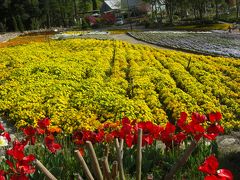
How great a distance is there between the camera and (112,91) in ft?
37.9

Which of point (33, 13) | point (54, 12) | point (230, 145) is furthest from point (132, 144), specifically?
point (54, 12)

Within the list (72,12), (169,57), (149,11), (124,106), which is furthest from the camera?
(149,11)

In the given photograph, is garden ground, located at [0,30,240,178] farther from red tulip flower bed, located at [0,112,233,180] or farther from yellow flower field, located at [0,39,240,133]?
red tulip flower bed, located at [0,112,233,180]

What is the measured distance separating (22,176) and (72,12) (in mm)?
83747

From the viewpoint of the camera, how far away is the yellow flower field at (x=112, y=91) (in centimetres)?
977

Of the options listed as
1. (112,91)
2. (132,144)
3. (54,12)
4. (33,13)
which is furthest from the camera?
(54,12)

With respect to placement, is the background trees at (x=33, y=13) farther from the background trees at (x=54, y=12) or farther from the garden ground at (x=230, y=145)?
the garden ground at (x=230, y=145)

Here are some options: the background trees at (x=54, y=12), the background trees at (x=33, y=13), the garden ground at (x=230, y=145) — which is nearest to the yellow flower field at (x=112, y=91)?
the garden ground at (x=230, y=145)

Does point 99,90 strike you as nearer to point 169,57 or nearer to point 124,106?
point 124,106

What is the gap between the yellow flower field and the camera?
32.0 ft

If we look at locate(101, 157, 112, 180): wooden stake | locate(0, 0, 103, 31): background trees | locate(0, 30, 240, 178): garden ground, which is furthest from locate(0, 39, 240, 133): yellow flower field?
locate(0, 0, 103, 31): background trees

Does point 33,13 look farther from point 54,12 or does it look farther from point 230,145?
point 230,145

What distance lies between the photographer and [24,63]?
1678cm

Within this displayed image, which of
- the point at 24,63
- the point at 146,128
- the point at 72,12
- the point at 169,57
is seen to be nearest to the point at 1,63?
→ the point at 24,63
